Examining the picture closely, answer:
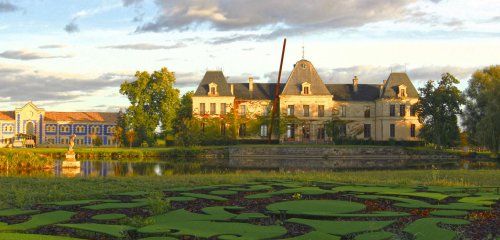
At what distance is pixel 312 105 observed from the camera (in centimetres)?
5647

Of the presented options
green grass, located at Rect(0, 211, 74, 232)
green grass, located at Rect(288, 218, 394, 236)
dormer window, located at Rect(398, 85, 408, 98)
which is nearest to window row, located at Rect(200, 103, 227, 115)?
dormer window, located at Rect(398, 85, 408, 98)

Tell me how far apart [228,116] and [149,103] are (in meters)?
8.42

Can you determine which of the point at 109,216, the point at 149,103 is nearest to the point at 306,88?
the point at 149,103

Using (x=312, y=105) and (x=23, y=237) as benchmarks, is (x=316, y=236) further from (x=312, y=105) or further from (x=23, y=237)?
(x=312, y=105)

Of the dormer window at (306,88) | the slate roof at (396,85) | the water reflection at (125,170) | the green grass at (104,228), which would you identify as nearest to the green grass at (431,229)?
the green grass at (104,228)

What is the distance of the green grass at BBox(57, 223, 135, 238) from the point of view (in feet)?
24.7

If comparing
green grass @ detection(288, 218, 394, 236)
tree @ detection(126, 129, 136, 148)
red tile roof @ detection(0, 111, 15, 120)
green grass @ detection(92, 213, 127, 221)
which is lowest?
green grass @ detection(288, 218, 394, 236)

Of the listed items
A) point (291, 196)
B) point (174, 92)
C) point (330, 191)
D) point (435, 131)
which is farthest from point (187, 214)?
point (174, 92)

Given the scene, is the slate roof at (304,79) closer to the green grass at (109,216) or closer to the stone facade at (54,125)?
the stone facade at (54,125)

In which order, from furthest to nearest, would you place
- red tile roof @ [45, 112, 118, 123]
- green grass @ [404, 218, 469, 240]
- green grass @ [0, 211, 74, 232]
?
red tile roof @ [45, 112, 118, 123] < green grass @ [0, 211, 74, 232] < green grass @ [404, 218, 469, 240]

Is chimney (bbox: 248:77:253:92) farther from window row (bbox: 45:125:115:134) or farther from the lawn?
the lawn

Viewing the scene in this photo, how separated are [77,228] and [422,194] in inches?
276

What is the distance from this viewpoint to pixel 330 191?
479 inches

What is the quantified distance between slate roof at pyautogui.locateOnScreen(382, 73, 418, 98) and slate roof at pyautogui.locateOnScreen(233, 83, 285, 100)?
1070 cm
